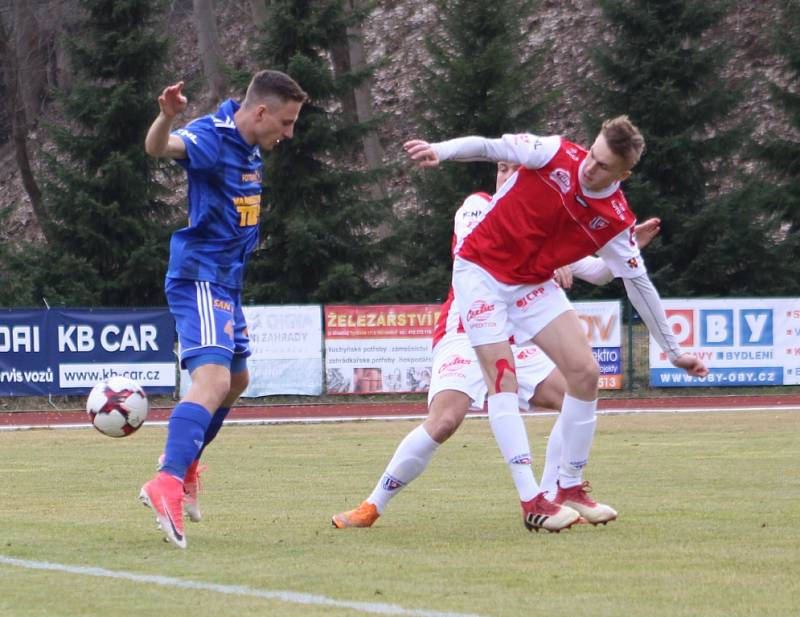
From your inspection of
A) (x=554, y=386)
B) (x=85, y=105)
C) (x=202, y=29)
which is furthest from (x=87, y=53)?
(x=554, y=386)

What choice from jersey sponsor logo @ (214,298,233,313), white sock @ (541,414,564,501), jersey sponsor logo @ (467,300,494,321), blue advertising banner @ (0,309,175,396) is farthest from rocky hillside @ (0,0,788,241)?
jersey sponsor logo @ (214,298,233,313)

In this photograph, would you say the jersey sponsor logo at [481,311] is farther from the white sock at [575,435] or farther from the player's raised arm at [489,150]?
the player's raised arm at [489,150]

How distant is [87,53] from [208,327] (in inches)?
1067

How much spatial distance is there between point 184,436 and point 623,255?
2528mm

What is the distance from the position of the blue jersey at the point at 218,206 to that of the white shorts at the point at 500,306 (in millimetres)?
1219

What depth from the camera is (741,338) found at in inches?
995

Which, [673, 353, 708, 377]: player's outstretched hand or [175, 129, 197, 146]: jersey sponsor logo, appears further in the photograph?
[673, 353, 708, 377]: player's outstretched hand

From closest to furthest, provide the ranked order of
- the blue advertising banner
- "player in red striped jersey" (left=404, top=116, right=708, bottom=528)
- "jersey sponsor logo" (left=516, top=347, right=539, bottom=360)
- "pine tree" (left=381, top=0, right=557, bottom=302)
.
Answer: "player in red striped jersey" (left=404, top=116, right=708, bottom=528), "jersey sponsor logo" (left=516, top=347, right=539, bottom=360), the blue advertising banner, "pine tree" (left=381, top=0, right=557, bottom=302)

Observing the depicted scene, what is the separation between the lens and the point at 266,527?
7500mm

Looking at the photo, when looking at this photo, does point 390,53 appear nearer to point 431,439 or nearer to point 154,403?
point 154,403

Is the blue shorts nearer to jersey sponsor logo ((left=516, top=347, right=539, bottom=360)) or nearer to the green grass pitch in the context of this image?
the green grass pitch

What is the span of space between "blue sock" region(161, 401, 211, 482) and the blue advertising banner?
17.0m

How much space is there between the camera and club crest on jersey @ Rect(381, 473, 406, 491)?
297 inches

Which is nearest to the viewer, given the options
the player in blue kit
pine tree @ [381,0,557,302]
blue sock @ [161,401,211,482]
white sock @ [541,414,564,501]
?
blue sock @ [161,401,211,482]
